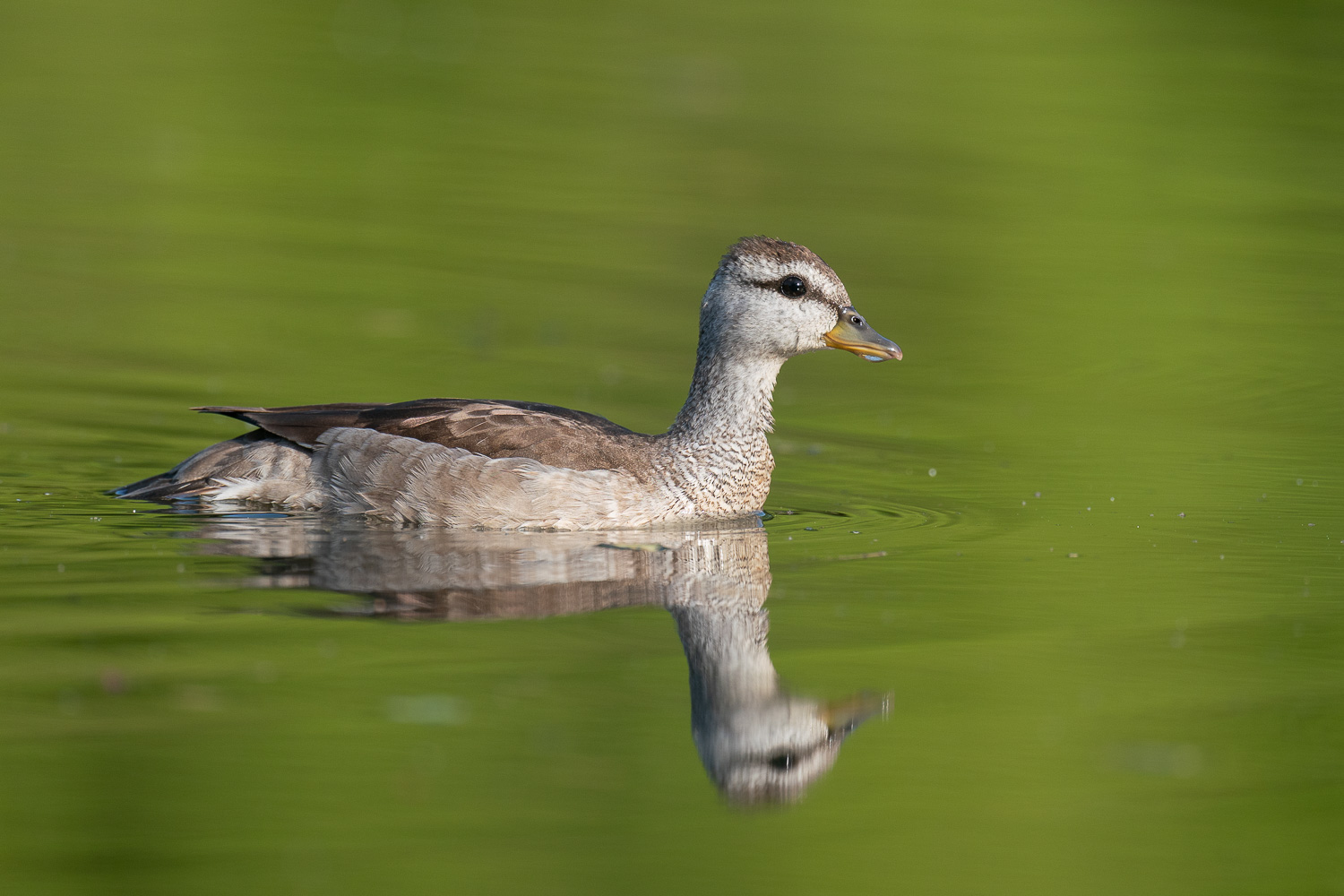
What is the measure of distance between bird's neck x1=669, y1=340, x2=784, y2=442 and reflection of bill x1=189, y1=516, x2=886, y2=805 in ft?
2.11

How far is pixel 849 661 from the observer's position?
8.20 metres

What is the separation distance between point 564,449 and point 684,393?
3536 mm

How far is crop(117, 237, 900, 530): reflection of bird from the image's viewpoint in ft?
34.4

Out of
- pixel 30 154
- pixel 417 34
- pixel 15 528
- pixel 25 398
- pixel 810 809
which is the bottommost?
pixel 810 809

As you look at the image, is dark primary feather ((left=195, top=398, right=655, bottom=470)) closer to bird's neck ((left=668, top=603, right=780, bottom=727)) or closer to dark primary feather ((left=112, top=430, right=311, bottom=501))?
dark primary feather ((left=112, top=430, right=311, bottom=501))

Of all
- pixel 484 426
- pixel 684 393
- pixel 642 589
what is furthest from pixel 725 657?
pixel 684 393

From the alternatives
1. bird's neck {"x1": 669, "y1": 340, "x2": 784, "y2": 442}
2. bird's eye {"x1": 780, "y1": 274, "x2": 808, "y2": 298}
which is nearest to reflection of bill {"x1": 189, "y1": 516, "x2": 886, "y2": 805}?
bird's neck {"x1": 669, "y1": 340, "x2": 784, "y2": 442}

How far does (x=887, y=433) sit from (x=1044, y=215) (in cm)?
830

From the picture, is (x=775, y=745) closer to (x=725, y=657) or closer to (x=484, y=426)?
(x=725, y=657)

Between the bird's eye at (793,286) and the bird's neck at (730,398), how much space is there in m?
0.45

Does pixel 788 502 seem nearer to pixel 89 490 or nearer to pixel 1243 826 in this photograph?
pixel 89 490

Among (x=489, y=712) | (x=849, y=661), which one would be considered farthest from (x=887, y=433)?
(x=489, y=712)

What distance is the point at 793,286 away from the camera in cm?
1095

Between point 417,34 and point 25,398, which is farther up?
point 417,34
